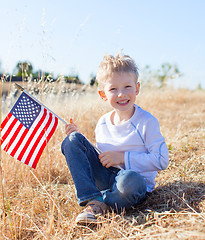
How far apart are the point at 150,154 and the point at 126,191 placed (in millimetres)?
316

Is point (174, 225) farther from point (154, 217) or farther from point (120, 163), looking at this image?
point (120, 163)

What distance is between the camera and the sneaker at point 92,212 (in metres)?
1.88

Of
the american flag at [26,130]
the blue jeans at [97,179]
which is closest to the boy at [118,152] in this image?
the blue jeans at [97,179]

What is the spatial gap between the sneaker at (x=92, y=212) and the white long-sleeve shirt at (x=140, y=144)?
0.33m

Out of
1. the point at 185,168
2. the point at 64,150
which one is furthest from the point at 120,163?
the point at 185,168

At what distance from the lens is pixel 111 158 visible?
7.09 feet

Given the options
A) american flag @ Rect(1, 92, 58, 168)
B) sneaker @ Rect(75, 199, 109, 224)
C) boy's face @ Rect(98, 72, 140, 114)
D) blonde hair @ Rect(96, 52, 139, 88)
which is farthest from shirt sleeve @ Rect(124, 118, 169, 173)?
american flag @ Rect(1, 92, 58, 168)

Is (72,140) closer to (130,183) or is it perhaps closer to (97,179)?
(97,179)

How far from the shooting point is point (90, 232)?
1.88 meters

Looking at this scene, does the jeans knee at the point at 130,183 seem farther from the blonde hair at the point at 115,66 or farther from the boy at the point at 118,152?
the blonde hair at the point at 115,66

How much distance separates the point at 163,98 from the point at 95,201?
5744 millimetres

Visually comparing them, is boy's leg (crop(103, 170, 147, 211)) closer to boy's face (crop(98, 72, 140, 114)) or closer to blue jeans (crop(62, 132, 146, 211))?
blue jeans (crop(62, 132, 146, 211))

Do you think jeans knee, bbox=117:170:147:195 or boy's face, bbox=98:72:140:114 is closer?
jeans knee, bbox=117:170:147:195

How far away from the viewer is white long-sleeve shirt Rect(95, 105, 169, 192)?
2.08 meters
